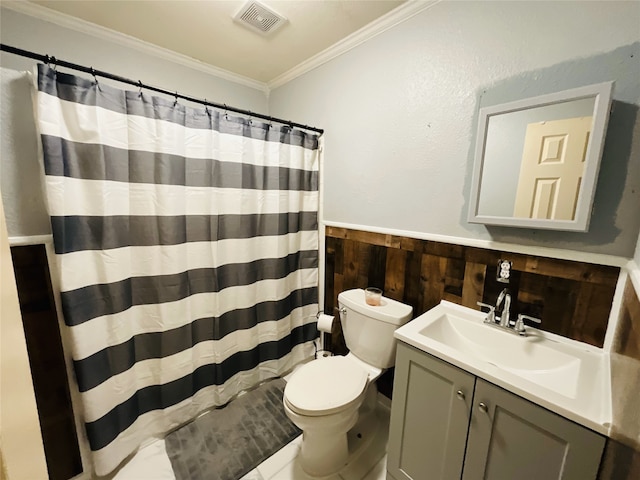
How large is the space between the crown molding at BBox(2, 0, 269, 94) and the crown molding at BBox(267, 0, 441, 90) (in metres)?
0.47

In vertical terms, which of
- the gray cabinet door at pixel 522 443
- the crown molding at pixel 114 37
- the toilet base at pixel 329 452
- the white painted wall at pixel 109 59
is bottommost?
the toilet base at pixel 329 452

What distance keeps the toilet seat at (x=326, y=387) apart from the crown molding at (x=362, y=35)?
6.25 ft

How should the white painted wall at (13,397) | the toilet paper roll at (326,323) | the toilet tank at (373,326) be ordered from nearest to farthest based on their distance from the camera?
the white painted wall at (13,397) < the toilet tank at (373,326) < the toilet paper roll at (326,323)

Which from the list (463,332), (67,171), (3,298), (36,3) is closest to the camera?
(3,298)

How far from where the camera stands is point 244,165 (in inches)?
64.1

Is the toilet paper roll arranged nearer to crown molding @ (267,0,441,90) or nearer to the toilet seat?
the toilet seat

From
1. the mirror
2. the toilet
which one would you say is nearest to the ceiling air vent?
the mirror

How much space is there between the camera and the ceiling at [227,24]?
133 centimetres

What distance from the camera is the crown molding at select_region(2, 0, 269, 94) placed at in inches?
52.0

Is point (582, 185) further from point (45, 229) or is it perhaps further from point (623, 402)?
point (45, 229)

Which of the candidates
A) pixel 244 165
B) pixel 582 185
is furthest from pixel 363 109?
pixel 582 185


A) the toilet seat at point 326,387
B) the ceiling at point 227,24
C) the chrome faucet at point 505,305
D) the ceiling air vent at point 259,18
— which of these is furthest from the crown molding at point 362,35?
the toilet seat at point 326,387

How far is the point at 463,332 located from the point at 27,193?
6.93 ft

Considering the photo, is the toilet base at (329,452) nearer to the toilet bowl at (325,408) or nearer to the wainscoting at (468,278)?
the toilet bowl at (325,408)
